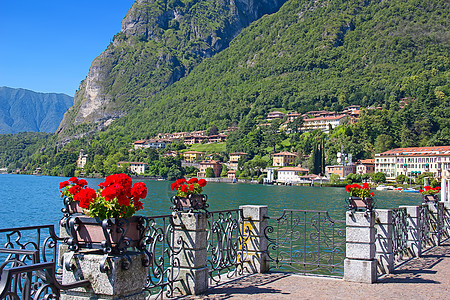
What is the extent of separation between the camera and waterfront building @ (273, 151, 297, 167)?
480 ft

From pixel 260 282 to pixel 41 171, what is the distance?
196m

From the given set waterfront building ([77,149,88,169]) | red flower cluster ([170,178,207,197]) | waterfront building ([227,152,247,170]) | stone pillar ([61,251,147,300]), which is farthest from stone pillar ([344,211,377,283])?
waterfront building ([77,149,88,169])

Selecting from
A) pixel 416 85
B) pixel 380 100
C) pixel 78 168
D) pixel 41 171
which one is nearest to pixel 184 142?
pixel 78 168

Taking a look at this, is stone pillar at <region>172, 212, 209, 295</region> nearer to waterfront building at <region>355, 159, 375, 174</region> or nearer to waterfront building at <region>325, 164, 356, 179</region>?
waterfront building at <region>325, 164, 356, 179</region>

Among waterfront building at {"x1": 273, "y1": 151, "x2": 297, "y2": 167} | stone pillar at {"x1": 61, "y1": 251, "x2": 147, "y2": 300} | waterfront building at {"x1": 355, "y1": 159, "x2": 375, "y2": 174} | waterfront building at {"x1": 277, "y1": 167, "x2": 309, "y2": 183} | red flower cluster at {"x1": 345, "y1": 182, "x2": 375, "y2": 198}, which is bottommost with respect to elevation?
stone pillar at {"x1": 61, "y1": 251, "x2": 147, "y2": 300}

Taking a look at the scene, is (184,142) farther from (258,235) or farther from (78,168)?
(258,235)

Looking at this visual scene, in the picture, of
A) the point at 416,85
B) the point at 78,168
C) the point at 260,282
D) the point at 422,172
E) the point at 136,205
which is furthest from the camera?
the point at 78,168

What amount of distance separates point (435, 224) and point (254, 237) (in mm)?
8209

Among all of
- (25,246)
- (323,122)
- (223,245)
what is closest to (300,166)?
(323,122)

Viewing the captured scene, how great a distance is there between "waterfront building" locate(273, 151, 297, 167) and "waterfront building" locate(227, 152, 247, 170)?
13298 mm

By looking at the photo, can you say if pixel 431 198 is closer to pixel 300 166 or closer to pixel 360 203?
pixel 360 203

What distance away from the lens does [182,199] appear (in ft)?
26.2

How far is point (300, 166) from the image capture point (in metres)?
143

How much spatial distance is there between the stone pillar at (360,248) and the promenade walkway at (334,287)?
22 cm
